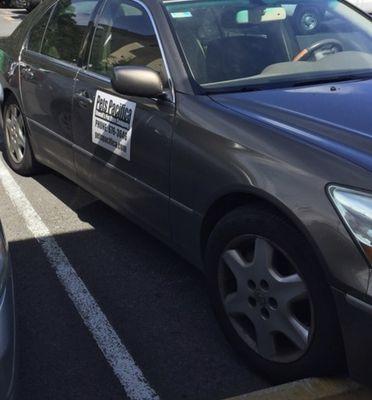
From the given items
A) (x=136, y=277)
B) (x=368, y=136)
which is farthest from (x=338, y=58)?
(x=136, y=277)

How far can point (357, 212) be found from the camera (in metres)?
2.09

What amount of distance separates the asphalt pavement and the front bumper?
0.56m

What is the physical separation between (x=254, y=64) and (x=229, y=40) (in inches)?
8.3

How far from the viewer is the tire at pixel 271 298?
7.55ft

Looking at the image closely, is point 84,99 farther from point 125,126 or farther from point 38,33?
point 38,33

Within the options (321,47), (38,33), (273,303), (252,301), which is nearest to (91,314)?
(252,301)

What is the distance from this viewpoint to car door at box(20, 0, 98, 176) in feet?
13.3

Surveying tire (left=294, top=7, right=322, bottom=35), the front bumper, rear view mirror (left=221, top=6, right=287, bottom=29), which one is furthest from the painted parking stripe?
tire (left=294, top=7, right=322, bottom=35)

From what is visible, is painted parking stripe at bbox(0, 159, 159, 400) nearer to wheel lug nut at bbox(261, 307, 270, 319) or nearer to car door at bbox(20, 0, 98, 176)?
car door at bbox(20, 0, 98, 176)

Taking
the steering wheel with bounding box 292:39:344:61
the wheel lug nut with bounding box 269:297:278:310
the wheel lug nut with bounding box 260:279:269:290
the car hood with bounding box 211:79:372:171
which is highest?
the steering wheel with bounding box 292:39:344:61

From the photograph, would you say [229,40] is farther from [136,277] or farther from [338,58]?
[136,277]

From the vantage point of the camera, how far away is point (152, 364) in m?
2.79

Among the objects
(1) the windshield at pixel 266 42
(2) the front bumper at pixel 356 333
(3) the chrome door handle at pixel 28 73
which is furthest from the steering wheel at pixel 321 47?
(3) the chrome door handle at pixel 28 73

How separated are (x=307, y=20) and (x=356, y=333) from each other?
2.06 meters
